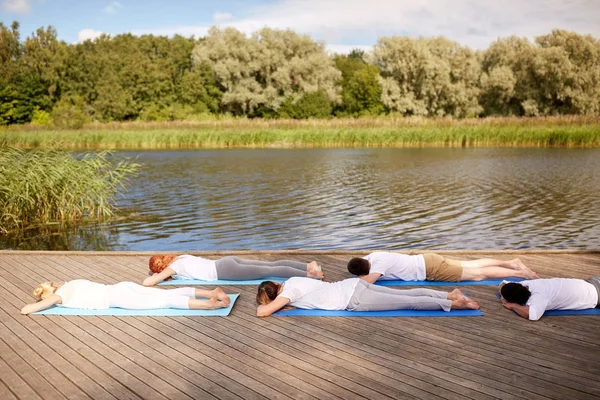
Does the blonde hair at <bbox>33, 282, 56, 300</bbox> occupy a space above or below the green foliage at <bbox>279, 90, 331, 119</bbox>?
below

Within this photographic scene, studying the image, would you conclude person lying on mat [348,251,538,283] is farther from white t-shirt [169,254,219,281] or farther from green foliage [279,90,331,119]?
green foliage [279,90,331,119]

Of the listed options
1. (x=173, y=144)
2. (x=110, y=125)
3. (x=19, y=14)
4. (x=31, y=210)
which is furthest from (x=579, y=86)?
(x=19, y=14)

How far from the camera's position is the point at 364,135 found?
2823cm

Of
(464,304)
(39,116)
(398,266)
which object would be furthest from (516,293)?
(39,116)

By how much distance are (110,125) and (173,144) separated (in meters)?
6.78

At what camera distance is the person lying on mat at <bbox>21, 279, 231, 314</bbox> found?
4359mm

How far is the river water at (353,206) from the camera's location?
30.2 feet

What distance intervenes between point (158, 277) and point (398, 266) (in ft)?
6.99

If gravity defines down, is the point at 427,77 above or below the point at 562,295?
above

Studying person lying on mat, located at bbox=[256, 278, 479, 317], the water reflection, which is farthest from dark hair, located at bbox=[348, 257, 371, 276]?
the water reflection

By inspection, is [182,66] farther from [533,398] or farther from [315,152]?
[533,398]

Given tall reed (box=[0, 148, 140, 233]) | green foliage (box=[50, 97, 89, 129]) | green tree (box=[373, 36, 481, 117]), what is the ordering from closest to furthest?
tall reed (box=[0, 148, 140, 233]) → green foliage (box=[50, 97, 89, 129]) → green tree (box=[373, 36, 481, 117])

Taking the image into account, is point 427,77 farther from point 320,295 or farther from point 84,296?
point 84,296

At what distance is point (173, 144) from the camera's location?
29234 mm
